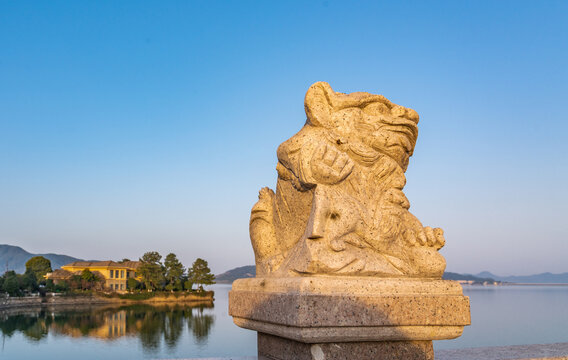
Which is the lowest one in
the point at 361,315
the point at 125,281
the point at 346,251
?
the point at 125,281

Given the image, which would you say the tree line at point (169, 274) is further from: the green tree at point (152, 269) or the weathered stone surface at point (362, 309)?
the weathered stone surface at point (362, 309)

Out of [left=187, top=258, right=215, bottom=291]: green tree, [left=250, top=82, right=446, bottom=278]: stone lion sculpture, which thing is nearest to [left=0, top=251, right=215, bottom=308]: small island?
[left=187, top=258, right=215, bottom=291]: green tree

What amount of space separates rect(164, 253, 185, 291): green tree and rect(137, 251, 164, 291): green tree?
2.96 feet

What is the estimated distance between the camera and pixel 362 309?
2678 millimetres

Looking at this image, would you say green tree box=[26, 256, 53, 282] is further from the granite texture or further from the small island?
the granite texture

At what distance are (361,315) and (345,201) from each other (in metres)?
0.82

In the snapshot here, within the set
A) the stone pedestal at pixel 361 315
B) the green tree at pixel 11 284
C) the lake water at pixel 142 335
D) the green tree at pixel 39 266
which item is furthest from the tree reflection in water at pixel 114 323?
the stone pedestal at pixel 361 315

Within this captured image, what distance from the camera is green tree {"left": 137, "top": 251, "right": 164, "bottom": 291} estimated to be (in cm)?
5716

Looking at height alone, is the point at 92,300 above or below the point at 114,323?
above

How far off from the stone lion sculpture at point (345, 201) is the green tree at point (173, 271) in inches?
2212

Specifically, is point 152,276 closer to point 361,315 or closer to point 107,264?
point 107,264

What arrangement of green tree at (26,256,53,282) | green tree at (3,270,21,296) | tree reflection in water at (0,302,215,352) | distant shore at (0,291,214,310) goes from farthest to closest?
green tree at (26,256,53,282), distant shore at (0,291,214,310), green tree at (3,270,21,296), tree reflection in water at (0,302,215,352)

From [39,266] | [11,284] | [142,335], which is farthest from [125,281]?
[142,335]

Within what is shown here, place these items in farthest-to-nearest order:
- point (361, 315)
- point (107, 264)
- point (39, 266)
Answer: point (107, 264)
point (39, 266)
point (361, 315)
